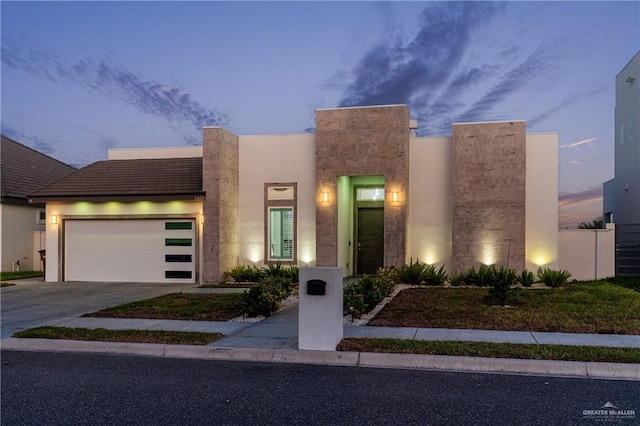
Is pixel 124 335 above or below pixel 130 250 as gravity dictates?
below

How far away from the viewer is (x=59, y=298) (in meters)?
14.8

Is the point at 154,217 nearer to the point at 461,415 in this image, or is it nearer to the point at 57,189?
the point at 57,189

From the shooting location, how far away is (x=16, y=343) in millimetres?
9102

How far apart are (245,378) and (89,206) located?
14492 millimetres

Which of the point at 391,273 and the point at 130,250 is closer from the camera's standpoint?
the point at 391,273

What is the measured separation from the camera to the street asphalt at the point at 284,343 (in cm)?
712

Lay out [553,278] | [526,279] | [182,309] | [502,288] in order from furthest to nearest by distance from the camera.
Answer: [526,279], [553,278], [182,309], [502,288]

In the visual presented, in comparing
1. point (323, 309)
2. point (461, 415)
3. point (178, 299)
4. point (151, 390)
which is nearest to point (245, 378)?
point (151, 390)

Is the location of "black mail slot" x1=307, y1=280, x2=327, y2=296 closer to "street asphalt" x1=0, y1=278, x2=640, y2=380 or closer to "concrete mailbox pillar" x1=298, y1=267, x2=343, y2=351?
"concrete mailbox pillar" x1=298, y1=267, x2=343, y2=351

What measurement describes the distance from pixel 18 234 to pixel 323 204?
44.8 feet

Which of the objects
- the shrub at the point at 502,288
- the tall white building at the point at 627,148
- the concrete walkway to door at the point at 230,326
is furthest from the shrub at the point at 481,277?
the tall white building at the point at 627,148

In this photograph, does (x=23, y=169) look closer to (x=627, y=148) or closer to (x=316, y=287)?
(x=316, y=287)

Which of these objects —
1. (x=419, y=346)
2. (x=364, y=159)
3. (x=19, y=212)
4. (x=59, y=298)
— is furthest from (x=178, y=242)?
(x=419, y=346)

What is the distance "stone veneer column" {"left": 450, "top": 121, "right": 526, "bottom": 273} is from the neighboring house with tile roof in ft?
53.7
